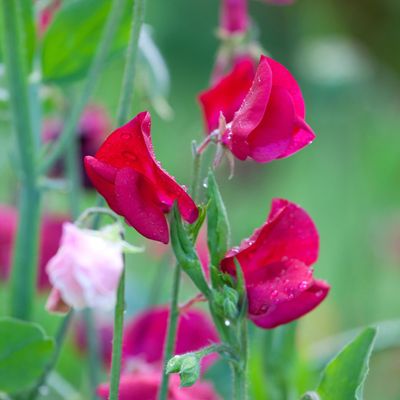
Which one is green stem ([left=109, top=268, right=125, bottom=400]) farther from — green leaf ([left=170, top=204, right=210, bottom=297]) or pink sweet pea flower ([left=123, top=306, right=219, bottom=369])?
pink sweet pea flower ([left=123, top=306, right=219, bottom=369])

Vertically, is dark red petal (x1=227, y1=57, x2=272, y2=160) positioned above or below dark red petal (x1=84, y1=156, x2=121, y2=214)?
above

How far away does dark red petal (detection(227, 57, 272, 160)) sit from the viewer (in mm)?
485

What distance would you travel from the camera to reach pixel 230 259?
50 centimetres

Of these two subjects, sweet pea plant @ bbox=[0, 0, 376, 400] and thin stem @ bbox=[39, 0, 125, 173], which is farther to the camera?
thin stem @ bbox=[39, 0, 125, 173]

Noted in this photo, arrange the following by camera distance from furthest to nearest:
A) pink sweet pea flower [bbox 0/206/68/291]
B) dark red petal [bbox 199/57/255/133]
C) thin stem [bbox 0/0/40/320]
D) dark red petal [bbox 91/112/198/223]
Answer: pink sweet pea flower [bbox 0/206/68/291], thin stem [bbox 0/0/40/320], dark red petal [bbox 199/57/255/133], dark red petal [bbox 91/112/198/223]

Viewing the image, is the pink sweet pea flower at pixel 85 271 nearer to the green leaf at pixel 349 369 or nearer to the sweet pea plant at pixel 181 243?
the sweet pea plant at pixel 181 243

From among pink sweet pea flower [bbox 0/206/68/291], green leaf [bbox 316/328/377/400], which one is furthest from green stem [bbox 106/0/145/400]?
pink sweet pea flower [bbox 0/206/68/291]

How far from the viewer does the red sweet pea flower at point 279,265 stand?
19.7 inches

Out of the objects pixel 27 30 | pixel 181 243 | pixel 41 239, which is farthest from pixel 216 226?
pixel 41 239

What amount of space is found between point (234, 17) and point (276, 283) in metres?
0.30

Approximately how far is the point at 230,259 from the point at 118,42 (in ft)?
0.91

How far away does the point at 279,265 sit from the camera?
0.52 metres

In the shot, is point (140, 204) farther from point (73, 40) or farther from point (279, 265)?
point (73, 40)

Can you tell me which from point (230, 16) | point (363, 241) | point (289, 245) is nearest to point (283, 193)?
point (363, 241)
